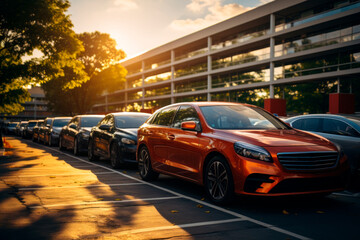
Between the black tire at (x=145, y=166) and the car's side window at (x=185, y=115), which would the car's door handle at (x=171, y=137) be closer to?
the car's side window at (x=185, y=115)

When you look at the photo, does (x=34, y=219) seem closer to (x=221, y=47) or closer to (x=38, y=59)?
(x=38, y=59)

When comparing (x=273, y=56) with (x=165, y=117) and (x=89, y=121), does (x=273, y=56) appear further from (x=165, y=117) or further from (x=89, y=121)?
(x=165, y=117)

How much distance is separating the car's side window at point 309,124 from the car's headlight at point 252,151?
381cm

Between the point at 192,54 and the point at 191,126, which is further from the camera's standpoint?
the point at 192,54

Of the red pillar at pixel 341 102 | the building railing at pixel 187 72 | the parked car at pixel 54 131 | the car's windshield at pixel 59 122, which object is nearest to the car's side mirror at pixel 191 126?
the parked car at pixel 54 131

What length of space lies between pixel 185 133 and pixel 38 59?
15018 mm

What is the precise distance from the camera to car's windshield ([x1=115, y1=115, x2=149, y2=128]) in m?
11.5

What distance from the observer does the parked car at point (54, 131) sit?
68.6 ft

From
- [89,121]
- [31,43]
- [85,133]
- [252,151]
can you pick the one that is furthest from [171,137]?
[31,43]

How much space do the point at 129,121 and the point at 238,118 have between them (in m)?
5.68

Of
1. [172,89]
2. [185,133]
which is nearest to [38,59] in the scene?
[185,133]

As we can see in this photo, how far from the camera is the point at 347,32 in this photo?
3122 centimetres

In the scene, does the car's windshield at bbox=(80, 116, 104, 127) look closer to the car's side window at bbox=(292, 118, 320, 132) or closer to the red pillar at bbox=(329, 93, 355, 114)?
the car's side window at bbox=(292, 118, 320, 132)

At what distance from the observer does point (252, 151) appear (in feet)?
17.9
